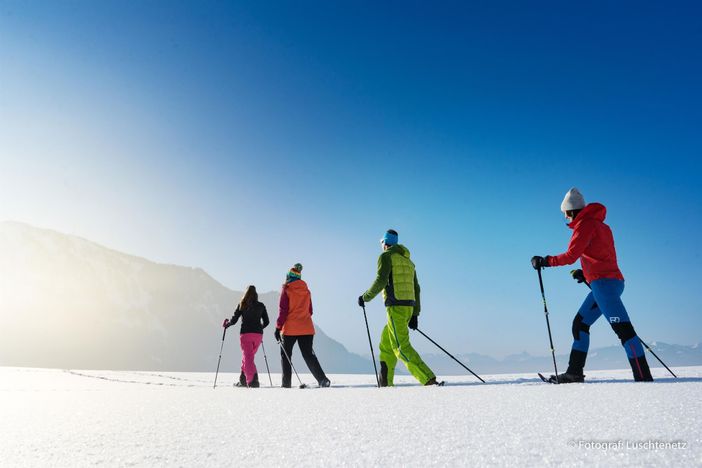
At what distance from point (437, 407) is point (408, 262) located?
11.2 ft

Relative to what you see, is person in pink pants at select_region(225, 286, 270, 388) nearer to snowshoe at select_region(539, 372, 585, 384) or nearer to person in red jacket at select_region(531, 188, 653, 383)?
snowshoe at select_region(539, 372, 585, 384)

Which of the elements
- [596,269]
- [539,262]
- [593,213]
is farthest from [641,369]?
[593,213]

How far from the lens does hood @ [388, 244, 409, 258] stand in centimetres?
629

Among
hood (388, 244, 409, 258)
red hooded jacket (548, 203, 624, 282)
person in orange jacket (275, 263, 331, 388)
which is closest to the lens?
red hooded jacket (548, 203, 624, 282)

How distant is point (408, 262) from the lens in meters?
6.25

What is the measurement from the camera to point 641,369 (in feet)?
15.1

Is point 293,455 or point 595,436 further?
point 595,436

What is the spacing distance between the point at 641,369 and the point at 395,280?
291 centimetres

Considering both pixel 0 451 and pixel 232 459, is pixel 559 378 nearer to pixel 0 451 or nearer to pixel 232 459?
pixel 232 459

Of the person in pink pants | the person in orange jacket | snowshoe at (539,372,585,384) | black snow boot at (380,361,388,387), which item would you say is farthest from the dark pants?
snowshoe at (539,372,585,384)

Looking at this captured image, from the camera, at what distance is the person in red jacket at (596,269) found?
4.67 meters

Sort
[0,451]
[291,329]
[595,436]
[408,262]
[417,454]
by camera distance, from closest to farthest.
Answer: [417,454] < [595,436] < [0,451] < [408,262] < [291,329]

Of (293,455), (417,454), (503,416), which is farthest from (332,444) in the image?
(503,416)

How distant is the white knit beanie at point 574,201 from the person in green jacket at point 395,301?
213 centimetres
